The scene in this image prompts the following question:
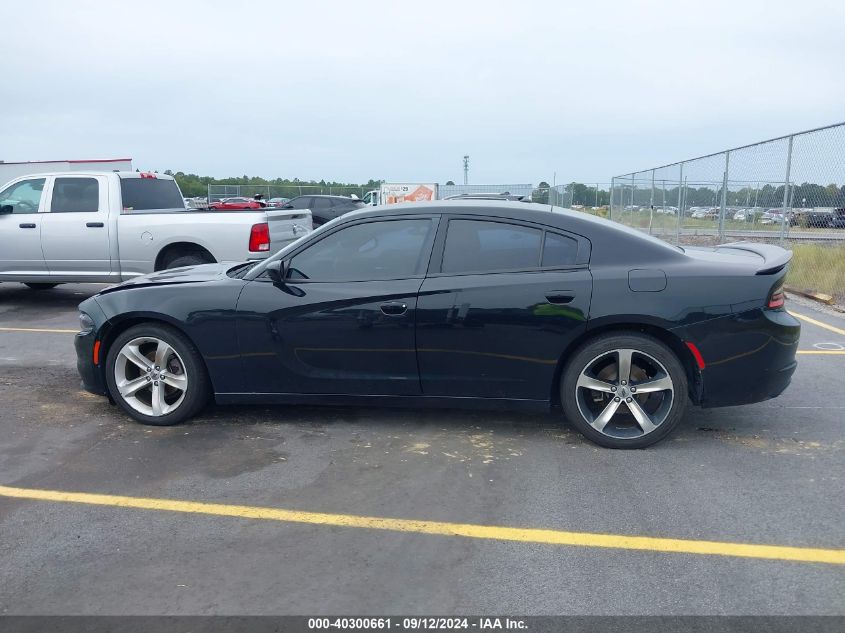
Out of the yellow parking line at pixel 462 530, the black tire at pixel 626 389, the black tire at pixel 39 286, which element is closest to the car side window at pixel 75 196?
the black tire at pixel 39 286

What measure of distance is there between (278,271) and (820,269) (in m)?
10.2

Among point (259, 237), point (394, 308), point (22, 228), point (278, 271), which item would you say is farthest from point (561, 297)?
point (22, 228)

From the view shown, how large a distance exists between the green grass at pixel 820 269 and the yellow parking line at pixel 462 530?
8.17 meters

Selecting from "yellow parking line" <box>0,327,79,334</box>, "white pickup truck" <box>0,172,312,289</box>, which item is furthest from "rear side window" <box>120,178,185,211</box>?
"yellow parking line" <box>0,327,79,334</box>

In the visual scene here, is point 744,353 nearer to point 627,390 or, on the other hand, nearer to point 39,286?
point 627,390

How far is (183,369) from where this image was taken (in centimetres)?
505

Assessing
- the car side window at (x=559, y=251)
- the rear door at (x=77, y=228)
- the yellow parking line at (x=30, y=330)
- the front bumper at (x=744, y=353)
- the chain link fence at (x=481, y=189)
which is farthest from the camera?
the chain link fence at (x=481, y=189)

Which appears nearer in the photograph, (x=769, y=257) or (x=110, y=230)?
(x=769, y=257)

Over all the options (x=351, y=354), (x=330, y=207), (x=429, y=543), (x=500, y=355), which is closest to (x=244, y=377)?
(x=351, y=354)

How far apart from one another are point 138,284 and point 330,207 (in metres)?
24.6

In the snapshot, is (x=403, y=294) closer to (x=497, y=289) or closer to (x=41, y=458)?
(x=497, y=289)

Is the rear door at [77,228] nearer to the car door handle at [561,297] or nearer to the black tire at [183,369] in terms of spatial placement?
the black tire at [183,369]

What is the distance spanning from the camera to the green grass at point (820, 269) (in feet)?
36.0

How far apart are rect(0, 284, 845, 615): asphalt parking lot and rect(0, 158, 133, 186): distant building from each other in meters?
13.7
